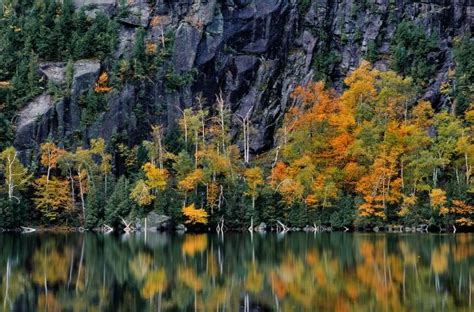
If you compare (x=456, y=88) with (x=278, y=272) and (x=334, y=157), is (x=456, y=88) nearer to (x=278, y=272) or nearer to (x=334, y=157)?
(x=334, y=157)

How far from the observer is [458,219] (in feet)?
200

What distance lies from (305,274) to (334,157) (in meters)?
41.9

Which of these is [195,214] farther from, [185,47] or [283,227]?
[185,47]

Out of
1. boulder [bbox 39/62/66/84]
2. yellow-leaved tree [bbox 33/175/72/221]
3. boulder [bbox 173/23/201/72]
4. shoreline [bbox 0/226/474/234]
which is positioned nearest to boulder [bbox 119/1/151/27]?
boulder [bbox 173/23/201/72]

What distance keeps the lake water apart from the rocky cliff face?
42.8 metres

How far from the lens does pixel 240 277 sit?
94.9 feet

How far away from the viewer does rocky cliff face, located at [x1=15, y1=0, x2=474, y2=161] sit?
8669 cm

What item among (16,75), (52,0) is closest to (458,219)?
(16,75)

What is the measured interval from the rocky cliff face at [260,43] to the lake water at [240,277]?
140ft

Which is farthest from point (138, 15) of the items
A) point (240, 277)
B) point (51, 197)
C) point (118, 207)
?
point (240, 277)

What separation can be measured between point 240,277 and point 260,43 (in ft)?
219

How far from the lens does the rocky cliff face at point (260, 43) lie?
3413 inches

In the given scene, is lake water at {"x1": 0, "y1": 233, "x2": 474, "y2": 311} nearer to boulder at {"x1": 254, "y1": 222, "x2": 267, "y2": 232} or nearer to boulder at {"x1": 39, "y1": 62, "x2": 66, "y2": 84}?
boulder at {"x1": 254, "y1": 222, "x2": 267, "y2": 232}

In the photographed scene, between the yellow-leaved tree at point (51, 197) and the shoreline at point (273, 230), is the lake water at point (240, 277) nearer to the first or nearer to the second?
the shoreline at point (273, 230)
